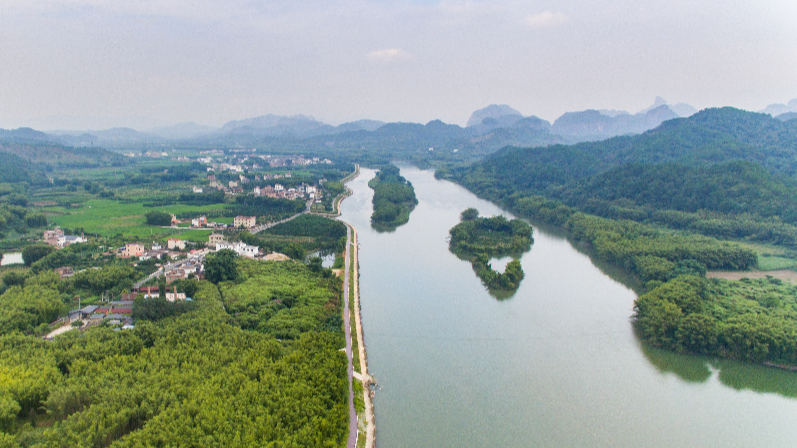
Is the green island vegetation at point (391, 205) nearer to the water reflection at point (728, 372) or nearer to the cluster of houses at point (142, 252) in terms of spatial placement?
the cluster of houses at point (142, 252)

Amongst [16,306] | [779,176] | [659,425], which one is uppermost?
[779,176]

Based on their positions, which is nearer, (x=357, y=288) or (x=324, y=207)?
(x=357, y=288)

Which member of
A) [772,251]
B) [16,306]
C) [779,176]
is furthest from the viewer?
[779,176]

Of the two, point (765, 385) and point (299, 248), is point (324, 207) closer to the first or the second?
point (299, 248)

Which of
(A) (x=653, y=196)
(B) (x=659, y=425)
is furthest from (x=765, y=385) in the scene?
(A) (x=653, y=196)

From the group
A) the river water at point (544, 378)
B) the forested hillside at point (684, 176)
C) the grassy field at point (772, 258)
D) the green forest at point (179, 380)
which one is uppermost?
the forested hillside at point (684, 176)

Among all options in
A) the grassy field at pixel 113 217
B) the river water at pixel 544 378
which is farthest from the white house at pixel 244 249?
the grassy field at pixel 113 217

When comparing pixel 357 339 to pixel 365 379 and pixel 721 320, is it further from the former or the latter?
pixel 721 320
